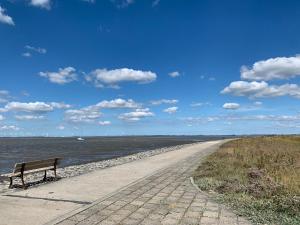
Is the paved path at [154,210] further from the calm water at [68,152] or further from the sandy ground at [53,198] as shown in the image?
the calm water at [68,152]

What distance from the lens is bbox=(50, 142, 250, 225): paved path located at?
759cm

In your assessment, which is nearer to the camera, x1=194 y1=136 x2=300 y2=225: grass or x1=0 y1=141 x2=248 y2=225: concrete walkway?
x1=0 y1=141 x2=248 y2=225: concrete walkway

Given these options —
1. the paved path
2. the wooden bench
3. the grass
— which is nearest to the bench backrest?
the wooden bench

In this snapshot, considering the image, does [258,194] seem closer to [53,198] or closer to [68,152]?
[53,198]

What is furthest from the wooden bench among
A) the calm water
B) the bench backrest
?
the calm water

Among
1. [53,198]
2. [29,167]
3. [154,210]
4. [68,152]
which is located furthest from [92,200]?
[68,152]

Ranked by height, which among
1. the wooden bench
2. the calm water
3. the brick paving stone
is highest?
the calm water

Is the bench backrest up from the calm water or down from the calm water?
down

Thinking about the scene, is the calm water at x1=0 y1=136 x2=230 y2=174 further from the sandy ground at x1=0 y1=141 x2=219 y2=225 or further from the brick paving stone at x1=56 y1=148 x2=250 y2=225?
the brick paving stone at x1=56 y1=148 x2=250 y2=225

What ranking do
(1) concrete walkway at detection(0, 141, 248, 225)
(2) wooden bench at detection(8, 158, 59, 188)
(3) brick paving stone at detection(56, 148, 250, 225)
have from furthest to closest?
(2) wooden bench at detection(8, 158, 59, 188) < (1) concrete walkway at detection(0, 141, 248, 225) < (3) brick paving stone at detection(56, 148, 250, 225)

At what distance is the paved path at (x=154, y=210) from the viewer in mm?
7594

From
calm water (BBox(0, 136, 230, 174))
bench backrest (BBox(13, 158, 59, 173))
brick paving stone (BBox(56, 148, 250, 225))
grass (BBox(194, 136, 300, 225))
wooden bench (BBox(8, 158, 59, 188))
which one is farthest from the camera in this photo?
calm water (BBox(0, 136, 230, 174))

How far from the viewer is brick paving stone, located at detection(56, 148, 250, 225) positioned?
298 inches

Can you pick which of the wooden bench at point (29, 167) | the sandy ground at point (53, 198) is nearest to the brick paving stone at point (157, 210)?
the sandy ground at point (53, 198)
